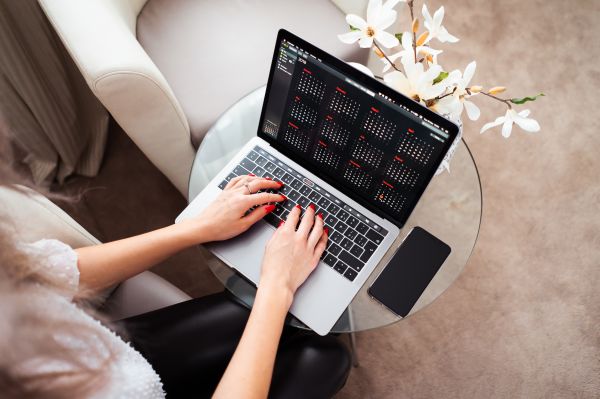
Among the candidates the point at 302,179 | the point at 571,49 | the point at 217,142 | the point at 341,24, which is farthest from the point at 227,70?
the point at 571,49

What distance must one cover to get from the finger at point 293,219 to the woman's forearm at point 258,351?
0.45 feet

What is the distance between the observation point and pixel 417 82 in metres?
0.88

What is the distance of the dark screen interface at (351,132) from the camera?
939mm

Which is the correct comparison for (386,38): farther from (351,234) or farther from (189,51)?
(189,51)

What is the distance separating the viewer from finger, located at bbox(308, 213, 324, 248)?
3.39 ft

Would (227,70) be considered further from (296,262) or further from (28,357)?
(28,357)

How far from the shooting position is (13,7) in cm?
136

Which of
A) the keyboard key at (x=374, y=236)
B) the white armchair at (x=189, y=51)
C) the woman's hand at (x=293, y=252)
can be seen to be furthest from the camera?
the white armchair at (x=189, y=51)

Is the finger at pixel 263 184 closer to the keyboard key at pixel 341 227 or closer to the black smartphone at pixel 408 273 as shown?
the keyboard key at pixel 341 227

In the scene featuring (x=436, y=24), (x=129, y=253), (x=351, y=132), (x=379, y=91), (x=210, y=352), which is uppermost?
(x=436, y=24)

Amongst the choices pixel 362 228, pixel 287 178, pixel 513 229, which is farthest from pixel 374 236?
pixel 513 229

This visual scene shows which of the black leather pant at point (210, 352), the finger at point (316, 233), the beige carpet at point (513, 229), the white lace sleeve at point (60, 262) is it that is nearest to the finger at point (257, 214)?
the finger at point (316, 233)

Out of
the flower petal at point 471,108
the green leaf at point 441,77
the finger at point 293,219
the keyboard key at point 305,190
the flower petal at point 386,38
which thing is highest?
the flower petal at point 386,38

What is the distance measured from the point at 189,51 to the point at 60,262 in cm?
75
